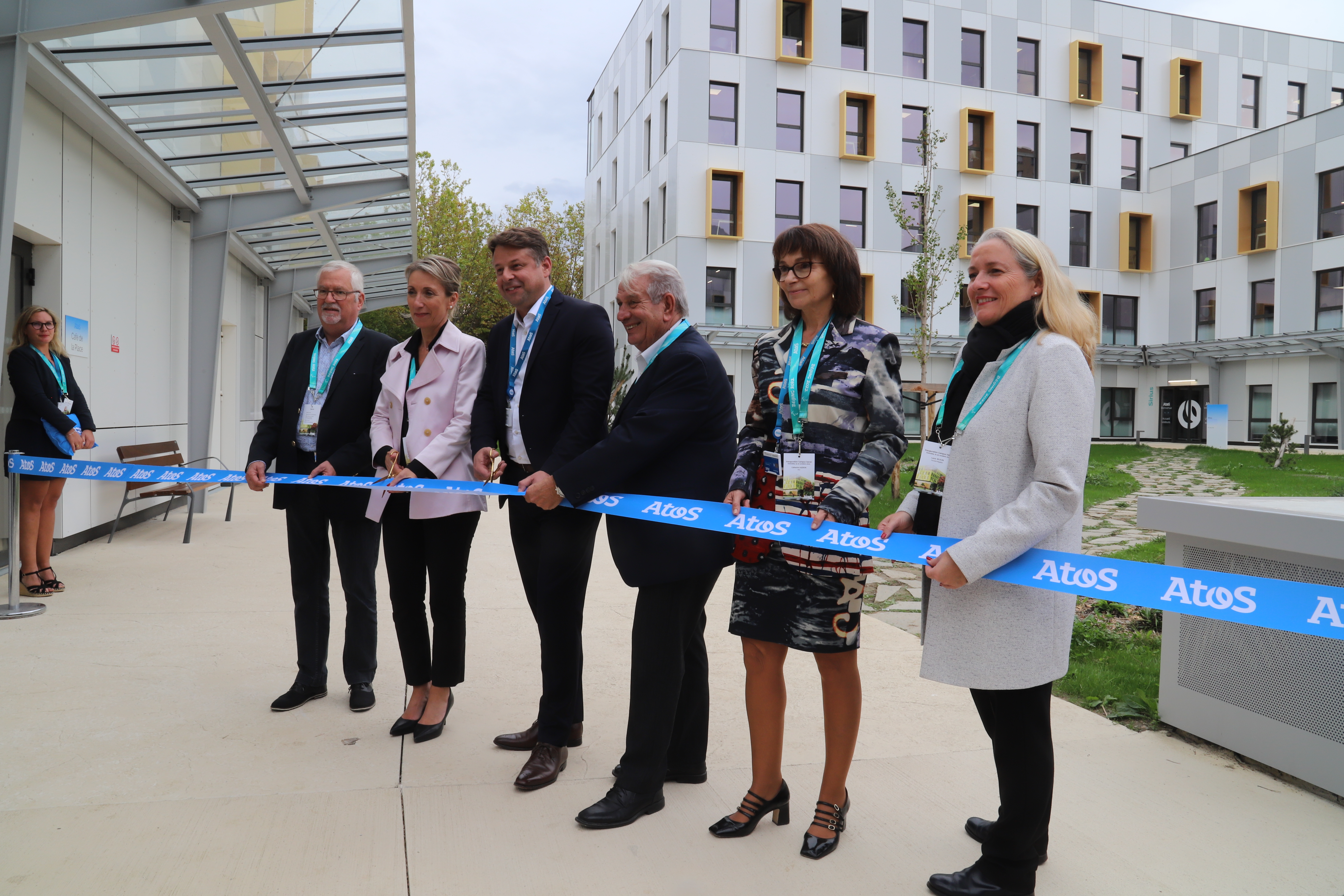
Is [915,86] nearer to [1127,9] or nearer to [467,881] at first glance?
[1127,9]

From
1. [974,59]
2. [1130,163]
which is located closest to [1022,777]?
[974,59]

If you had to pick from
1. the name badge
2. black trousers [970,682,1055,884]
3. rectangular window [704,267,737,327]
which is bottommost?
black trousers [970,682,1055,884]

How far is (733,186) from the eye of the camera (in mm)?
26000

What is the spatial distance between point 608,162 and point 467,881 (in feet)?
110

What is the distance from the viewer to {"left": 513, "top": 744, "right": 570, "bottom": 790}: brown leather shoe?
330 cm

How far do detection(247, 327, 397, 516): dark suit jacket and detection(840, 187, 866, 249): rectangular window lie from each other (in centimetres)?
2423

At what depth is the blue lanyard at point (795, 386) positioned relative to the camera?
2.86 metres

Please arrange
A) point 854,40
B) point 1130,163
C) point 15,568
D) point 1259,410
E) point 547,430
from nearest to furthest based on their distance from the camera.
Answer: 1. point 547,430
2. point 15,568
3. point 854,40
4. point 1259,410
5. point 1130,163

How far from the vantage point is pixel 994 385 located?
256 centimetres

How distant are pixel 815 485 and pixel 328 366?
2589mm

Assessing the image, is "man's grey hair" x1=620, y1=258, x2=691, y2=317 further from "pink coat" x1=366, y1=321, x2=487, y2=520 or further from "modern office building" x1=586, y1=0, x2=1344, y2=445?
"modern office building" x1=586, y1=0, x2=1344, y2=445

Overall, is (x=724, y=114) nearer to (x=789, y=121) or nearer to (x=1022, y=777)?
(x=789, y=121)

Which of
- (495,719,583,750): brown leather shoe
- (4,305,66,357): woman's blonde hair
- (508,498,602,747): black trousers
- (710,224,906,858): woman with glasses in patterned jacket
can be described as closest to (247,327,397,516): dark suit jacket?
(508,498,602,747): black trousers

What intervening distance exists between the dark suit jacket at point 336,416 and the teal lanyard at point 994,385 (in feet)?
8.99
